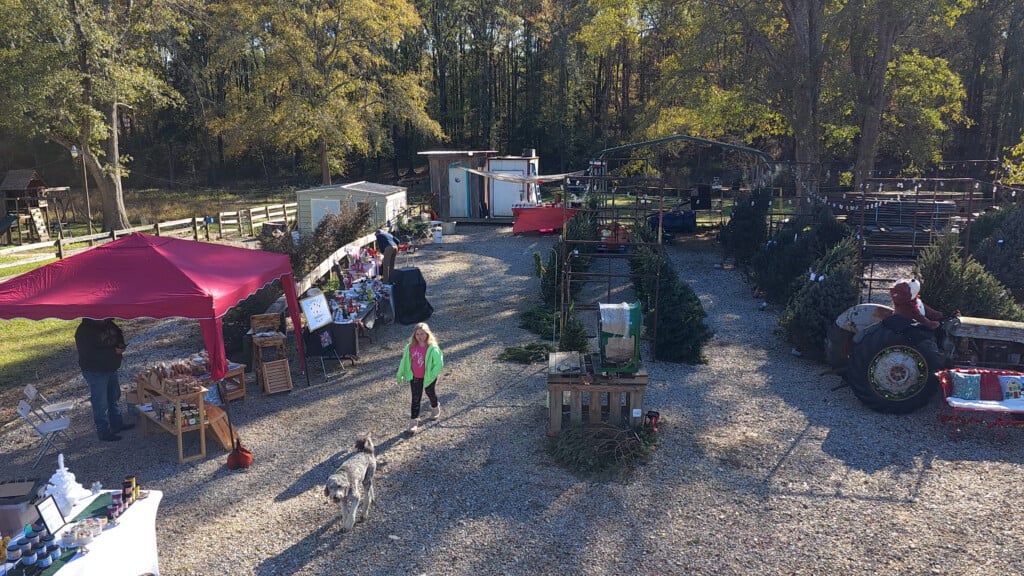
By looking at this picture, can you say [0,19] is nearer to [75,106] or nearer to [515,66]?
[75,106]

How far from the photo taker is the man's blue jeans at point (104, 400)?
796 cm

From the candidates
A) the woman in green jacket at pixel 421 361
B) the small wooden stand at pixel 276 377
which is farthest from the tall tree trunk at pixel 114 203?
the woman in green jacket at pixel 421 361

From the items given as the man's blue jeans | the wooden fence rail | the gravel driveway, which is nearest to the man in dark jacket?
the man's blue jeans

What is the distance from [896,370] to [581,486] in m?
4.55

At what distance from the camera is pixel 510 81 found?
56.1 metres

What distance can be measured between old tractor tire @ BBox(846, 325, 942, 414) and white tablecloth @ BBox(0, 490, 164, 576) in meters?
8.11

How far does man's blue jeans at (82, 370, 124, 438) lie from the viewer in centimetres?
796

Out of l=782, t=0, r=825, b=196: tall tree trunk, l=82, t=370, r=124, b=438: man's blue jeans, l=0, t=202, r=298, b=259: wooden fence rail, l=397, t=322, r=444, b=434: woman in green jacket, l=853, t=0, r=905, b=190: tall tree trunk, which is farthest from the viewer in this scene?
l=853, t=0, r=905, b=190: tall tree trunk

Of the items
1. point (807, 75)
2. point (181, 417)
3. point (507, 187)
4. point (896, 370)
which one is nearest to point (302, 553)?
point (181, 417)

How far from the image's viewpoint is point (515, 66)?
181ft

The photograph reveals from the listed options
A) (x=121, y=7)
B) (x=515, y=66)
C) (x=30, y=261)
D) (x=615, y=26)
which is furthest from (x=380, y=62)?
(x=515, y=66)

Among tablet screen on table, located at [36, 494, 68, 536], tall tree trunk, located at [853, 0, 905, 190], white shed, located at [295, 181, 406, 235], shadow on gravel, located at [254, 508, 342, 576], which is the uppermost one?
tall tree trunk, located at [853, 0, 905, 190]

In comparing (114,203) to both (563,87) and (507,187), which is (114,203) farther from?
(563,87)

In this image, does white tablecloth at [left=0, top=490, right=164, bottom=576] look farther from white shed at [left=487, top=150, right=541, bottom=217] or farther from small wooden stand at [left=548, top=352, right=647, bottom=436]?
white shed at [left=487, top=150, right=541, bottom=217]
